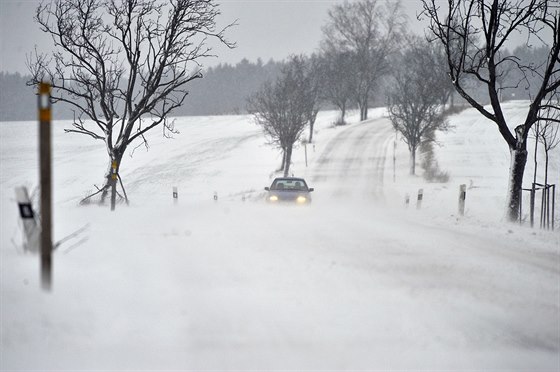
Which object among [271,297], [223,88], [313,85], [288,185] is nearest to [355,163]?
[313,85]

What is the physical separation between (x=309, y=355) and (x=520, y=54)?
400 ft

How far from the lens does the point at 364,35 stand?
64.3 meters

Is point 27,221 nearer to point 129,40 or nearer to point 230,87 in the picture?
point 129,40

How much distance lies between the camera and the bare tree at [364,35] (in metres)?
63.1

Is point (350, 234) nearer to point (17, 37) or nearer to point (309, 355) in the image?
point (309, 355)

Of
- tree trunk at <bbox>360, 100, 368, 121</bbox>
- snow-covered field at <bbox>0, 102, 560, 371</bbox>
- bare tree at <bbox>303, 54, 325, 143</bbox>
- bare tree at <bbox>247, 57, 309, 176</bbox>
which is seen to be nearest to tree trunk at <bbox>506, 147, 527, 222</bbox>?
snow-covered field at <bbox>0, 102, 560, 371</bbox>

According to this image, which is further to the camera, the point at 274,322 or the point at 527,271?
the point at 527,271

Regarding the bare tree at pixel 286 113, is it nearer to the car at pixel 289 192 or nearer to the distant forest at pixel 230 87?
the car at pixel 289 192

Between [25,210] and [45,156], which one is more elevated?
[45,156]

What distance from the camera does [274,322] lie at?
5492mm

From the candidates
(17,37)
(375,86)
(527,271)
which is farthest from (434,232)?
(375,86)

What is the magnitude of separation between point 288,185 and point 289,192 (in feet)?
3.48

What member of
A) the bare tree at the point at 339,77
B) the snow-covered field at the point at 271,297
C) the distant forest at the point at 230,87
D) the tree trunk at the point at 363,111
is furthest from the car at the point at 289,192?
the distant forest at the point at 230,87

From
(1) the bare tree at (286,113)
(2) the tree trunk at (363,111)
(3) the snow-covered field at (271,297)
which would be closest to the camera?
(3) the snow-covered field at (271,297)
